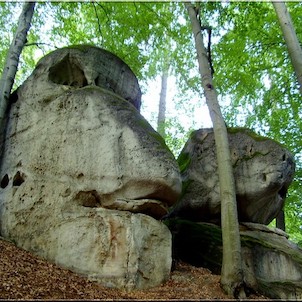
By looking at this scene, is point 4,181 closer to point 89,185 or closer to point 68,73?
point 89,185

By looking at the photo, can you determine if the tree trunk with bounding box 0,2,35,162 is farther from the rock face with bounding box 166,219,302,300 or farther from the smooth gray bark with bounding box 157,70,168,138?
the smooth gray bark with bounding box 157,70,168,138

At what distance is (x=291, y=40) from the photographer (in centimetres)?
815

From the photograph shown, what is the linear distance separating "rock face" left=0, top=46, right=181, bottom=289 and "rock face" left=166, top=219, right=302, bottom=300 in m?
1.76

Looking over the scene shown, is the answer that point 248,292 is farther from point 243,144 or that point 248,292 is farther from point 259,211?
point 243,144

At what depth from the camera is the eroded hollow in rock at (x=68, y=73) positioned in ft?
28.3

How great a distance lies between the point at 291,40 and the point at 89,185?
5.98 meters

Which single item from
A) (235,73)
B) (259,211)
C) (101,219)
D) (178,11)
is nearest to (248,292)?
(101,219)

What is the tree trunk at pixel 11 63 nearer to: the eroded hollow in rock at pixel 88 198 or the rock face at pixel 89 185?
the rock face at pixel 89 185

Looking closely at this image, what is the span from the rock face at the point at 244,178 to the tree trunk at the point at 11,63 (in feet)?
16.5

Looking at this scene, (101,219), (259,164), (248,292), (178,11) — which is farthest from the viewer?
(178,11)

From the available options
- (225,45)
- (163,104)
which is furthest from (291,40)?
(163,104)

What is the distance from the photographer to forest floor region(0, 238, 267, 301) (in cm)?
459

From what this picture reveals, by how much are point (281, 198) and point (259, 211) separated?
893 mm

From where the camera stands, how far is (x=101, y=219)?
617 centimetres
